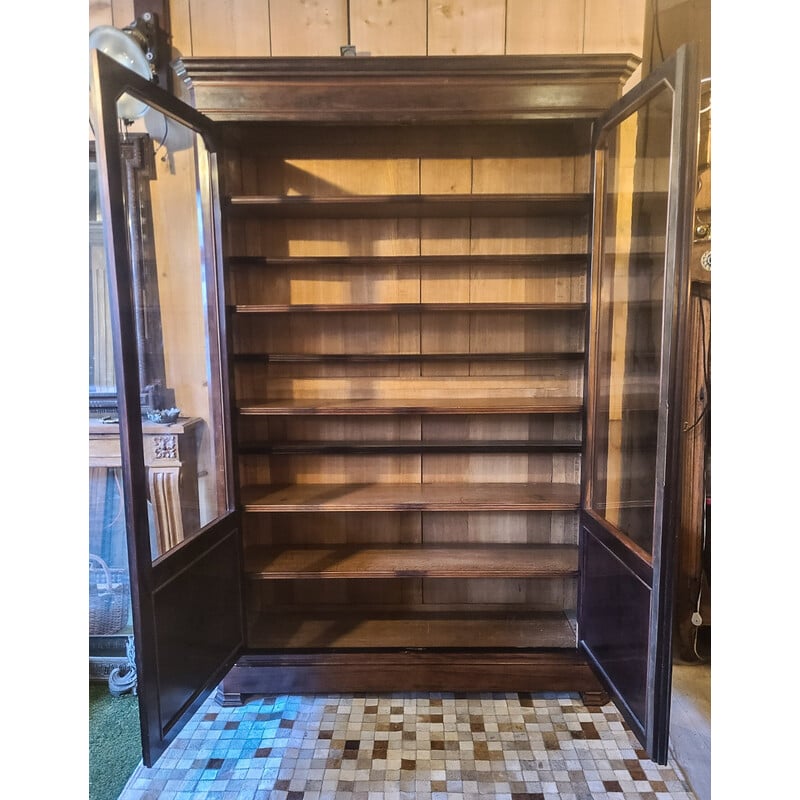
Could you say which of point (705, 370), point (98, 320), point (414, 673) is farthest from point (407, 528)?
point (98, 320)

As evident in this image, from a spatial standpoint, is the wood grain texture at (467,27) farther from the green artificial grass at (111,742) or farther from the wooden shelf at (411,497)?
the green artificial grass at (111,742)

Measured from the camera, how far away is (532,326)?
199cm

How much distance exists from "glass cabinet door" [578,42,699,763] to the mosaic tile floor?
0.82 ft


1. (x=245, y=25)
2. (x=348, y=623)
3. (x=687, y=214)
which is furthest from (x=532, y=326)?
(x=245, y=25)

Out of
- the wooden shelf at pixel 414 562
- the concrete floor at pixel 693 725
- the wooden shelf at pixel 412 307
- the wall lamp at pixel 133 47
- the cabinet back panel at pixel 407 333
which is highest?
the wall lamp at pixel 133 47

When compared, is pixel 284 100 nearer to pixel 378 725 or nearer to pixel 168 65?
pixel 168 65

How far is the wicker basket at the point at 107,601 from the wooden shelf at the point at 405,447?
74 centimetres

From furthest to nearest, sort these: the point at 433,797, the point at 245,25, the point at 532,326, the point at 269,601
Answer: the point at 269,601 < the point at 532,326 < the point at 245,25 < the point at 433,797

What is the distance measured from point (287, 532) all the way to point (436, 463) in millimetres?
645

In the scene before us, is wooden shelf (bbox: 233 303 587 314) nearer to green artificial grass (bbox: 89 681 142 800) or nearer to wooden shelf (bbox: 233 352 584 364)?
wooden shelf (bbox: 233 352 584 364)

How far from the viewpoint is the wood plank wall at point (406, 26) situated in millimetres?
1804

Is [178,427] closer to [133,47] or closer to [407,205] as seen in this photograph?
[407,205]

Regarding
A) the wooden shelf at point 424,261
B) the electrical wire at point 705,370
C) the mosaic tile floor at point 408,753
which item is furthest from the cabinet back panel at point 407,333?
the mosaic tile floor at point 408,753

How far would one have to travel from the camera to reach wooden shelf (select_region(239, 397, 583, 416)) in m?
1.77
